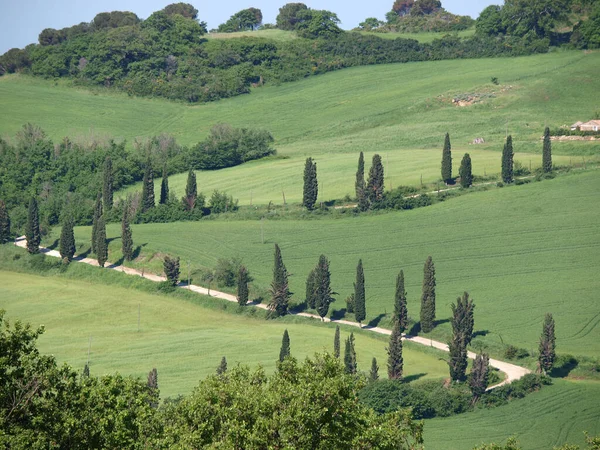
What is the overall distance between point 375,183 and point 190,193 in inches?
946

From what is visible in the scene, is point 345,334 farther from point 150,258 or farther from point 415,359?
point 150,258

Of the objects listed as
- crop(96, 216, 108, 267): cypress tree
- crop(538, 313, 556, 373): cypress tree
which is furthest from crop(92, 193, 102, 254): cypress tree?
crop(538, 313, 556, 373): cypress tree

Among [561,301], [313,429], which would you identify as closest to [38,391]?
[313,429]

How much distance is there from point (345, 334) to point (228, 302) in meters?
17.5

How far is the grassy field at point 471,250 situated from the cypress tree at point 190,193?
437cm

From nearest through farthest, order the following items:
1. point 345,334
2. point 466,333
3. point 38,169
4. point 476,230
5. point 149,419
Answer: point 149,419 < point 466,333 < point 345,334 < point 476,230 < point 38,169

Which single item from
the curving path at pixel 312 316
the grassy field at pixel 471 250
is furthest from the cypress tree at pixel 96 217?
the grassy field at pixel 471 250

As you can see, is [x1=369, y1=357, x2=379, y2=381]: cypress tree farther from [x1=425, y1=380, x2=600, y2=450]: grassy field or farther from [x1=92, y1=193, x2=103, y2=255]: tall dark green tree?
[x1=92, y1=193, x2=103, y2=255]: tall dark green tree

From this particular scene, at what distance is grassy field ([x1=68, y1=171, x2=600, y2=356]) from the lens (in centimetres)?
11788

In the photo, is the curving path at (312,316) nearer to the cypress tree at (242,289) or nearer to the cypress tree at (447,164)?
the cypress tree at (242,289)

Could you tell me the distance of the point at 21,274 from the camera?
141 meters

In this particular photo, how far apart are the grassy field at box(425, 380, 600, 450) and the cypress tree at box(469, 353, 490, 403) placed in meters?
2.21

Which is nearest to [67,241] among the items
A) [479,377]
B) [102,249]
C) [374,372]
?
[102,249]

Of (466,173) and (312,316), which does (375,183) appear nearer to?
(466,173)
